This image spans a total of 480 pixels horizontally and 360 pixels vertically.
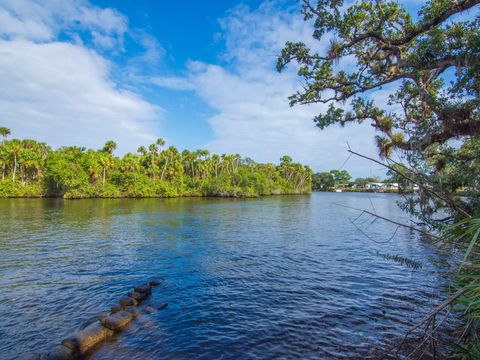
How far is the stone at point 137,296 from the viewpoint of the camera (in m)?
9.52

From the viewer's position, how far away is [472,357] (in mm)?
3924

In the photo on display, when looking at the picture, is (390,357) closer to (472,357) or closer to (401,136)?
(472,357)

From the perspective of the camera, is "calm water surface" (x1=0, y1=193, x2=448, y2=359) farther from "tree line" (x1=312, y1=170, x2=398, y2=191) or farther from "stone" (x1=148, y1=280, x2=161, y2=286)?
"tree line" (x1=312, y1=170, x2=398, y2=191)

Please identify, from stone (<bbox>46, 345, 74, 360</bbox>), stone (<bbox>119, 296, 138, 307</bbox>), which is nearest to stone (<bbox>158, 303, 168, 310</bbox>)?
stone (<bbox>119, 296, 138, 307</bbox>)

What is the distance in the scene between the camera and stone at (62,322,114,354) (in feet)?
21.6

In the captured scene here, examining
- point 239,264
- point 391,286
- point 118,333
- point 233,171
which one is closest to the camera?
point 118,333

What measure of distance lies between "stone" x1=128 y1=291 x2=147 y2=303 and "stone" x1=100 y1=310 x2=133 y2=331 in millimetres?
1279

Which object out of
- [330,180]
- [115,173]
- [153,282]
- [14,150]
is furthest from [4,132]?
[330,180]

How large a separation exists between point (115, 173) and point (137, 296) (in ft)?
228

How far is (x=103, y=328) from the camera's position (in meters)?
7.45

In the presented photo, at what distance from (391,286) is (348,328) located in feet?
14.2

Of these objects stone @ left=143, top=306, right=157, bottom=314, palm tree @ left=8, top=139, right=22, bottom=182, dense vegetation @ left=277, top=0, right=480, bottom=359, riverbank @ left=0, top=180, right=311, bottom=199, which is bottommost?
stone @ left=143, top=306, right=157, bottom=314

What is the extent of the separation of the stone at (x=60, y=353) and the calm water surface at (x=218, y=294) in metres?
0.61

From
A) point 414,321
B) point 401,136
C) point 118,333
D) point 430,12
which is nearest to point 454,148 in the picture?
point 401,136
